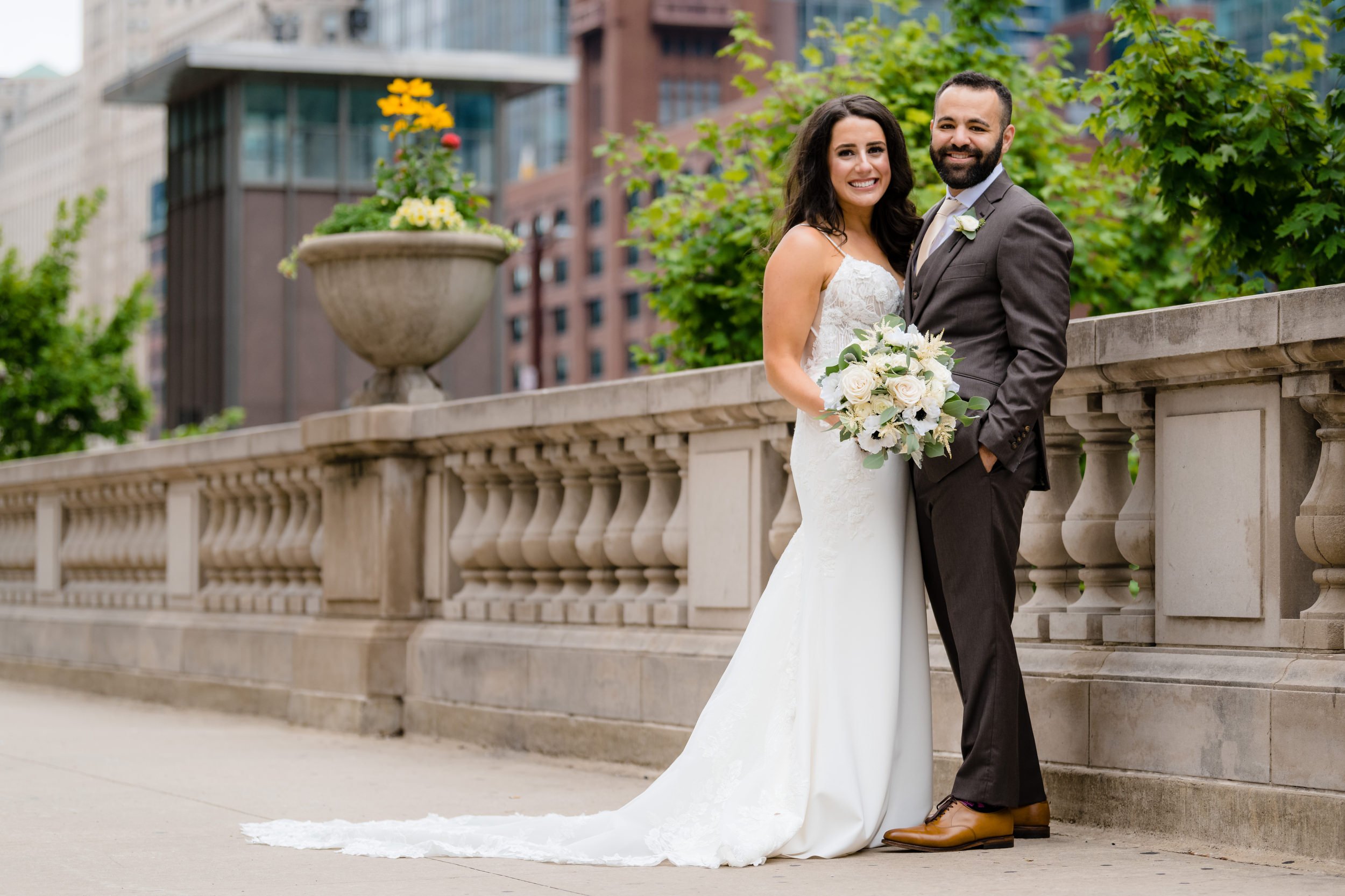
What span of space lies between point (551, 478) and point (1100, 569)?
3.53m

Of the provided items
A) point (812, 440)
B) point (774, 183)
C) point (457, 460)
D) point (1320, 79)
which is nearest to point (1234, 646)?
point (812, 440)

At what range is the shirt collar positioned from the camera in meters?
5.71

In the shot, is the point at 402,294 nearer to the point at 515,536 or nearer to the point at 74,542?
the point at 515,536

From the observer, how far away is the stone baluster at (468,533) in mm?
9641

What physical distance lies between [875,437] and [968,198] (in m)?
0.84

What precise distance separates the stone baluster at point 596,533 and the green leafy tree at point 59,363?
63.0 feet

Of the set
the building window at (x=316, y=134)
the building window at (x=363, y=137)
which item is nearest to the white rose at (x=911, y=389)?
the building window at (x=363, y=137)

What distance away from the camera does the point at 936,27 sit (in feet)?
47.1

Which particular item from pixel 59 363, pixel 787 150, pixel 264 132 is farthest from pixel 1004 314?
pixel 264 132

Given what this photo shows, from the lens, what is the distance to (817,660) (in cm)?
586

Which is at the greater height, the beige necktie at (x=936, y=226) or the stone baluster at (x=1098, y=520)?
the beige necktie at (x=936, y=226)

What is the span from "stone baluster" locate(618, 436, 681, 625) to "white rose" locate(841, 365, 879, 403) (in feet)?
9.36

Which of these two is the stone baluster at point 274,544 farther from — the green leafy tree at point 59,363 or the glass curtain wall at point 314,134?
the glass curtain wall at point 314,134

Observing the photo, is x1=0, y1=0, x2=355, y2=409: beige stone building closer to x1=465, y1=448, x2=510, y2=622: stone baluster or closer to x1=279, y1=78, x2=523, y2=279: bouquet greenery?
x1=279, y1=78, x2=523, y2=279: bouquet greenery
